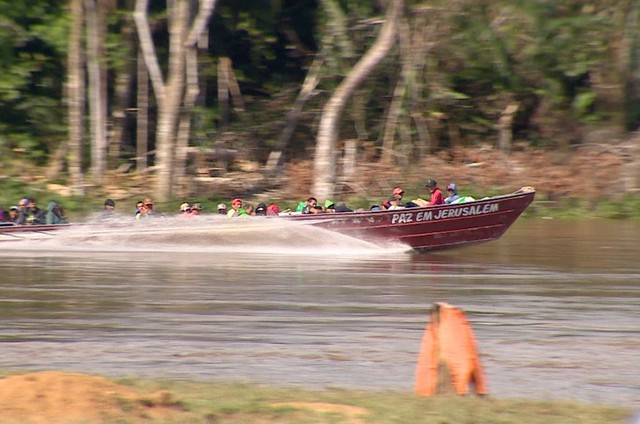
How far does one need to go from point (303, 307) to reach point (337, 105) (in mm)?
18470

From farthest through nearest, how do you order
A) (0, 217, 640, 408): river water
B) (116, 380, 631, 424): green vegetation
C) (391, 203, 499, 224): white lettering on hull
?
(391, 203, 499, 224): white lettering on hull, (0, 217, 640, 408): river water, (116, 380, 631, 424): green vegetation

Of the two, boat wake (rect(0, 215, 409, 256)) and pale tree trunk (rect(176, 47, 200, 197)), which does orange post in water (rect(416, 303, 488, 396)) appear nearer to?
boat wake (rect(0, 215, 409, 256))

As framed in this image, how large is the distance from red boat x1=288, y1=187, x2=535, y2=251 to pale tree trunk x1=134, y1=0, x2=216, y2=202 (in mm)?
10167

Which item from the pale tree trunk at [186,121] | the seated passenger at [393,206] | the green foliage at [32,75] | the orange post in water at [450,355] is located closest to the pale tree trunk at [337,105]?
the pale tree trunk at [186,121]

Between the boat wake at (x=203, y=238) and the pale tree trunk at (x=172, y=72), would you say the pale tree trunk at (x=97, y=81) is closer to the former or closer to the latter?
the pale tree trunk at (x=172, y=72)

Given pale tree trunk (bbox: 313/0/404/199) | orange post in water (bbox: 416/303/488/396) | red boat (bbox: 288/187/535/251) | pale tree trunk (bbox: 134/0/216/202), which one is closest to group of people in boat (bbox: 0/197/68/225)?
red boat (bbox: 288/187/535/251)

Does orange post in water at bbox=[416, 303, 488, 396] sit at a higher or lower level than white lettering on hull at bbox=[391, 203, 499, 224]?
lower

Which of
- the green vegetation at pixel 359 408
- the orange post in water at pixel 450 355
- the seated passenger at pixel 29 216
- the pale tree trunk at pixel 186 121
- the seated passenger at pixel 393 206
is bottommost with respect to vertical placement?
the green vegetation at pixel 359 408

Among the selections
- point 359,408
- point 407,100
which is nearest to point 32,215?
point 407,100

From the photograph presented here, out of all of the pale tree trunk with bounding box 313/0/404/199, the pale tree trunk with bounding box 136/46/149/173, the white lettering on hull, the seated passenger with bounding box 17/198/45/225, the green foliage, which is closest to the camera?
the white lettering on hull

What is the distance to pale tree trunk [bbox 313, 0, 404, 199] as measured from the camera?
3005 centimetres

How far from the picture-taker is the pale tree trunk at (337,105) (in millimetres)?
30047

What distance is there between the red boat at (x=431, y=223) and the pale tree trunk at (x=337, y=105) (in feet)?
31.8

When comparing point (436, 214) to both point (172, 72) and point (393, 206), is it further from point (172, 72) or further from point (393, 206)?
point (172, 72)
